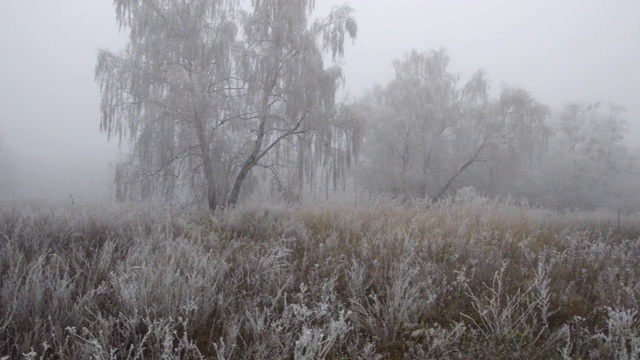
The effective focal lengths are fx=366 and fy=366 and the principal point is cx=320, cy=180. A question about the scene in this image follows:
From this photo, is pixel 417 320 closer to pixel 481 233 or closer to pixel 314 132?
pixel 481 233

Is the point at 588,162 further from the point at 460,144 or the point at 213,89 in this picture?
the point at 213,89

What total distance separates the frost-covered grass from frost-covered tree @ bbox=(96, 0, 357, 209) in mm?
6404

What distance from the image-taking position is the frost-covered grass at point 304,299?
1.82 m

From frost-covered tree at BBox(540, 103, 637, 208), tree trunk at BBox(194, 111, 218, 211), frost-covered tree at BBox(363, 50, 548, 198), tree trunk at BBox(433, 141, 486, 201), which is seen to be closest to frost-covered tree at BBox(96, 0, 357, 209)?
tree trunk at BBox(194, 111, 218, 211)

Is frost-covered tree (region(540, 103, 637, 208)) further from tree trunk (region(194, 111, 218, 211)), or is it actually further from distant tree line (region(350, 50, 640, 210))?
tree trunk (region(194, 111, 218, 211))

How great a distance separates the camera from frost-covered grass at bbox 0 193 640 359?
1.82 metres

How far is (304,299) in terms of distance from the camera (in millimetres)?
2410

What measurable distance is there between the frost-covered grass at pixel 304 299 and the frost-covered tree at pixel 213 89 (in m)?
6.40

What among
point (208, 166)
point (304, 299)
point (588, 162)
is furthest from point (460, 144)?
point (304, 299)

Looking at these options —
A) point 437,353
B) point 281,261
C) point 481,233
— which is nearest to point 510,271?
point 481,233

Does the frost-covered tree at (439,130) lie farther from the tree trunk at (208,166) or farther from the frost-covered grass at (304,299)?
the frost-covered grass at (304,299)

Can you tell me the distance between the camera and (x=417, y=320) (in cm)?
221

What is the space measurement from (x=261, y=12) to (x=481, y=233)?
9.73m

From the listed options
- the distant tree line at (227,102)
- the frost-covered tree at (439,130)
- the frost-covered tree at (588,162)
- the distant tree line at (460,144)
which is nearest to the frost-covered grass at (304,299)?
the distant tree line at (227,102)
